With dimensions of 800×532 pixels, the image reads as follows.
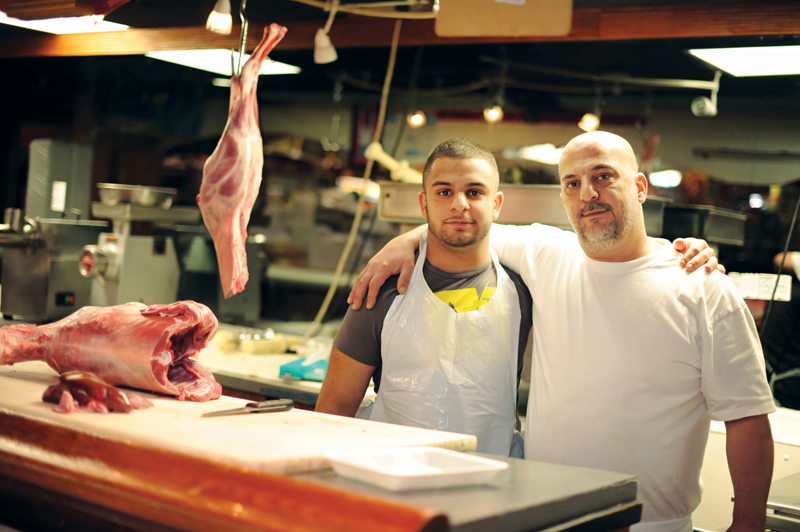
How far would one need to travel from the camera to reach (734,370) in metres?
1.80

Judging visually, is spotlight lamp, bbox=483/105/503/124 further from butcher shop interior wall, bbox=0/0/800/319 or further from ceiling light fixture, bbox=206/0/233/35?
ceiling light fixture, bbox=206/0/233/35

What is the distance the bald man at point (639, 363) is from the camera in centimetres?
180

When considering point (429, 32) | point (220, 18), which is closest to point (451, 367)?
point (220, 18)

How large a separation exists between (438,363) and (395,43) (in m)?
1.77

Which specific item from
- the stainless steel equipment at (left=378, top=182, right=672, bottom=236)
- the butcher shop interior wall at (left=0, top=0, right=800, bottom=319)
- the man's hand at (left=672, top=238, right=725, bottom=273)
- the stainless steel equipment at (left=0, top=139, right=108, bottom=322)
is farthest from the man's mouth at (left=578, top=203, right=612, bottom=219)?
the stainless steel equipment at (left=0, top=139, right=108, bottom=322)

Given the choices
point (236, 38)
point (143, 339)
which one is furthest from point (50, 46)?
point (143, 339)

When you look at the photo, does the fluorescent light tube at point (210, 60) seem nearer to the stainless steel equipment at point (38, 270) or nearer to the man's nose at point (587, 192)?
the stainless steel equipment at point (38, 270)

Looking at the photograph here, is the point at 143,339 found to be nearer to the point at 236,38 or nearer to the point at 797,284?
the point at 236,38

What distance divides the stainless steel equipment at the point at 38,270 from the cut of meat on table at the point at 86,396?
2.57 meters

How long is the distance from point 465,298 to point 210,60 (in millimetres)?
3197

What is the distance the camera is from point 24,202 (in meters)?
5.29

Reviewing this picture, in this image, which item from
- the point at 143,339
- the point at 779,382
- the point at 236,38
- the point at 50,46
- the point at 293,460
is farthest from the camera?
the point at 50,46

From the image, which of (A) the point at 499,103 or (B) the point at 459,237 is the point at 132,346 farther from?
(A) the point at 499,103

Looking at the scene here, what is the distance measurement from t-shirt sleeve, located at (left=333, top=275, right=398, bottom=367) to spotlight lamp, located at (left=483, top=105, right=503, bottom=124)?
8.60ft
